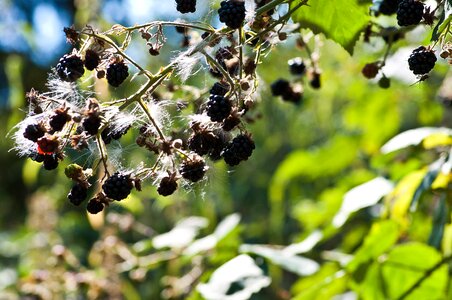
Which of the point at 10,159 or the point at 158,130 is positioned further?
the point at 10,159

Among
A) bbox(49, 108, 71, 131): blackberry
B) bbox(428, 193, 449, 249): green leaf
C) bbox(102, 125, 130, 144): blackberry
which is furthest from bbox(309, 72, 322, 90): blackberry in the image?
bbox(49, 108, 71, 131): blackberry

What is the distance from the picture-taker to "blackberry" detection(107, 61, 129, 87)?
1.00 meters

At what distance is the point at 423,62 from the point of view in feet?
3.10

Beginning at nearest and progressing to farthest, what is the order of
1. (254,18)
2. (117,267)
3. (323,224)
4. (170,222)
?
(254,18)
(117,267)
(323,224)
(170,222)

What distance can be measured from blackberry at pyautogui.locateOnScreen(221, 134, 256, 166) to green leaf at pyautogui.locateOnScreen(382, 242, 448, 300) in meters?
0.85

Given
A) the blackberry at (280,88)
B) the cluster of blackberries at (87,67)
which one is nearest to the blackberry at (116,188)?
the cluster of blackberries at (87,67)

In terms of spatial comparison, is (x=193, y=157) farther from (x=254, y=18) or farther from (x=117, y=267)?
(x=117, y=267)

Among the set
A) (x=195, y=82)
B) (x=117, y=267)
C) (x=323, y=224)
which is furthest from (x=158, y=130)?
(x=323, y=224)

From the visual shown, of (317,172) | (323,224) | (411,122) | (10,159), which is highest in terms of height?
(10,159)

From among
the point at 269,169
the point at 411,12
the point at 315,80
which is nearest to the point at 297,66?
the point at 315,80

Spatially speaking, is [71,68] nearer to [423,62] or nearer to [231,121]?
[231,121]

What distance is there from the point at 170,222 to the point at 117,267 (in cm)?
142

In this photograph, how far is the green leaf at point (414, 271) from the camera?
1652 mm

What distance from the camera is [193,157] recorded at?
1017 millimetres
